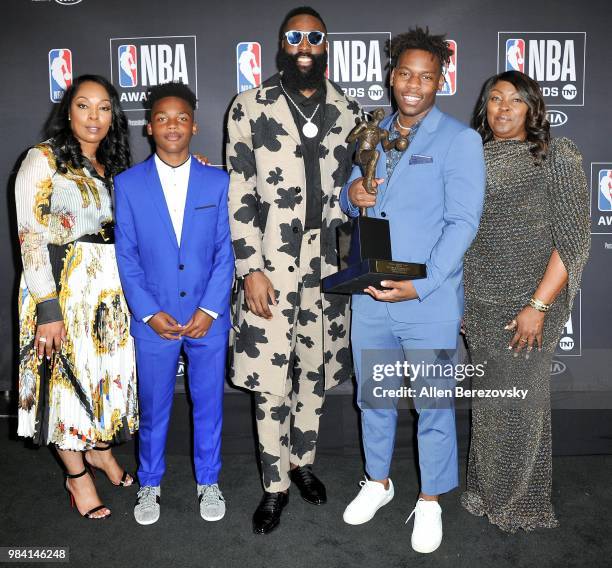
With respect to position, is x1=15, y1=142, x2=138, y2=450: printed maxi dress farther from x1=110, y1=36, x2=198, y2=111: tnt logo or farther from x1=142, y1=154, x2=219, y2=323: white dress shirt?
x1=110, y1=36, x2=198, y2=111: tnt logo

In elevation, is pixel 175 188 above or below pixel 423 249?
above

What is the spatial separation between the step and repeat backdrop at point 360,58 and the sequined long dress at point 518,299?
1144 millimetres

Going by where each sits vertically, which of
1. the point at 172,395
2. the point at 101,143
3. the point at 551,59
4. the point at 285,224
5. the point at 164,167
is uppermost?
the point at 551,59

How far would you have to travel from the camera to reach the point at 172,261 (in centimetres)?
249

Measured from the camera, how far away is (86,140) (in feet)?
8.46

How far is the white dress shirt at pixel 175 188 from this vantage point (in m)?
2.52

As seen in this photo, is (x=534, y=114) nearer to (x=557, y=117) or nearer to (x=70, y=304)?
(x=557, y=117)

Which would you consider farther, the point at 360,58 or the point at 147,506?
the point at 360,58

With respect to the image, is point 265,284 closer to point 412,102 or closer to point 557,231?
point 412,102

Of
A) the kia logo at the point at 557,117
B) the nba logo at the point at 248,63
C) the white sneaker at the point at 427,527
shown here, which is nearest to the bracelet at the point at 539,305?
the white sneaker at the point at 427,527

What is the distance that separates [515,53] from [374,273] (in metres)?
2.18

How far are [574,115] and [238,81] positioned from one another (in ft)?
6.73

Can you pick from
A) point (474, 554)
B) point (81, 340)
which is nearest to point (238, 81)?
point (81, 340)

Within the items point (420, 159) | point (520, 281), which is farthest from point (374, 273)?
point (520, 281)
